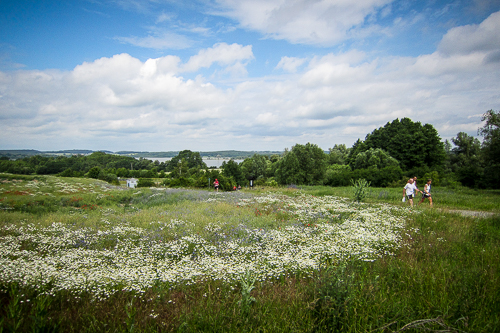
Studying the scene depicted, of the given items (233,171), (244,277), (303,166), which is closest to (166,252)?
(244,277)

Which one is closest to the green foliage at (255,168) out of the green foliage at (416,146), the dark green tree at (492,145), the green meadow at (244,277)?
the green foliage at (416,146)

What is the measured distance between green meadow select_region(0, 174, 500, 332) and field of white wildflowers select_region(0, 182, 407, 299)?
1.8 inches

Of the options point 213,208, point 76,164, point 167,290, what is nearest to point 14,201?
point 213,208

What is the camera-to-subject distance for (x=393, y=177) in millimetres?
36031

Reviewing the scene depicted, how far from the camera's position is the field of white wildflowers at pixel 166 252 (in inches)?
185

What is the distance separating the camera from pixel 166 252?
6.60m

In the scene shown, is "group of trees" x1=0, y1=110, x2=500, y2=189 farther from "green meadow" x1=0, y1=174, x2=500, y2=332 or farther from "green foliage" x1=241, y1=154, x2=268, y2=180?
"green foliage" x1=241, y1=154, x2=268, y2=180

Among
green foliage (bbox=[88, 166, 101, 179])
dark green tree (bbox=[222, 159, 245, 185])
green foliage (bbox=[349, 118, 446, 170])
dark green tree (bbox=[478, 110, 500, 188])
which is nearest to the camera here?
dark green tree (bbox=[478, 110, 500, 188])

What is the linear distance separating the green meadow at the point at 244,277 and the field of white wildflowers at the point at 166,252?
45 mm

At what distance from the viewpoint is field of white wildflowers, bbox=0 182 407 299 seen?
469 centimetres

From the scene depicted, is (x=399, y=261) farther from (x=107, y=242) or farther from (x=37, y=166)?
(x=37, y=166)

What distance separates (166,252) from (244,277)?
2882 millimetres

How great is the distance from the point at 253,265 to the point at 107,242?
5435 millimetres

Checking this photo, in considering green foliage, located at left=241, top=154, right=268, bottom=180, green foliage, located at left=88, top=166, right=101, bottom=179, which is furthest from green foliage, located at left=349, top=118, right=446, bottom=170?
green foliage, located at left=88, top=166, right=101, bottom=179
